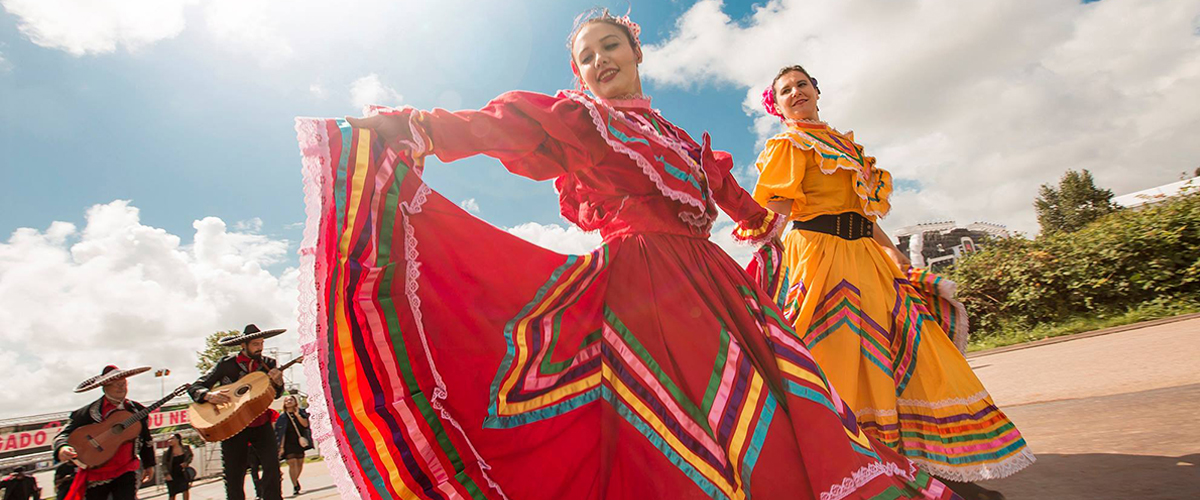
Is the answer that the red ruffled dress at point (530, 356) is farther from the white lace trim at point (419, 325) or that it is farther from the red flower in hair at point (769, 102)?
the red flower in hair at point (769, 102)

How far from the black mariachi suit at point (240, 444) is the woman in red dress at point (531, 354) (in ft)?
13.5

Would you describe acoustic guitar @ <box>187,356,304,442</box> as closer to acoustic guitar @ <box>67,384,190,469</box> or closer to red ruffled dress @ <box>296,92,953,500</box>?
acoustic guitar @ <box>67,384,190,469</box>

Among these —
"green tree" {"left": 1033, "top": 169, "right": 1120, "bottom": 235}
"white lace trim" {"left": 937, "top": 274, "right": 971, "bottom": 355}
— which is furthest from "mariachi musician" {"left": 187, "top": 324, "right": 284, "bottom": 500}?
"green tree" {"left": 1033, "top": 169, "right": 1120, "bottom": 235}

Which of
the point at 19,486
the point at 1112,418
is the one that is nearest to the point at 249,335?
the point at 1112,418

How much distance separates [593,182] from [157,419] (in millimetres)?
30829

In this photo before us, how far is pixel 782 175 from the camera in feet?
9.76

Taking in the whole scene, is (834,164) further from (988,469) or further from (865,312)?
(988,469)

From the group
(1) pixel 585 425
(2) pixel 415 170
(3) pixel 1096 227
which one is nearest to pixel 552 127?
(2) pixel 415 170

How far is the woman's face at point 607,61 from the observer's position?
2215 millimetres

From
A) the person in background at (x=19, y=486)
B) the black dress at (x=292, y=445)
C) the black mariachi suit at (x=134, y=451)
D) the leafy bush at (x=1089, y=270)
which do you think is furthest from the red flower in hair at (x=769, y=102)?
the person in background at (x=19, y=486)

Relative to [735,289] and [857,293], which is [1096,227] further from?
[735,289]

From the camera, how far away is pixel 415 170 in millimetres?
1530

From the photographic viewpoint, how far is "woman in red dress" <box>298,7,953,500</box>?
54.2 inches

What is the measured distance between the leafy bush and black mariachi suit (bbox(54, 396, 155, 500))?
1388 centimetres
